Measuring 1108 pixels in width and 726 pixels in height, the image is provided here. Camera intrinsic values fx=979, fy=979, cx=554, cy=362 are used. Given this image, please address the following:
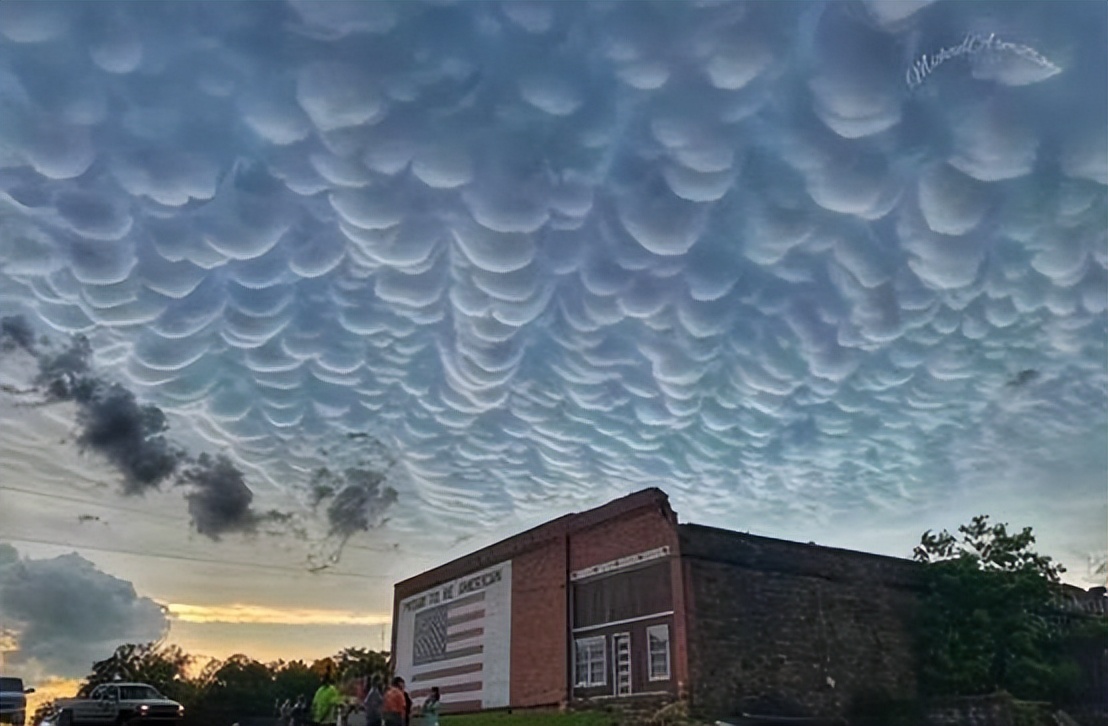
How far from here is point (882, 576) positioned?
2188cm

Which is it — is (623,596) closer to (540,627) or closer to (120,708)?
(540,627)

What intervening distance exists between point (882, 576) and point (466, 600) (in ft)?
34.8

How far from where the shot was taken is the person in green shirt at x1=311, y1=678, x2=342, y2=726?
13984 mm

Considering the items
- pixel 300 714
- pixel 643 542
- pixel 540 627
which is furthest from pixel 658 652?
pixel 300 714

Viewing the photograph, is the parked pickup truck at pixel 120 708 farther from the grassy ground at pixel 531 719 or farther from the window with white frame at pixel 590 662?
the window with white frame at pixel 590 662

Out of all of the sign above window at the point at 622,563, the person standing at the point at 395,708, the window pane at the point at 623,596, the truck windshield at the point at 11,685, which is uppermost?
the sign above window at the point at 622,563

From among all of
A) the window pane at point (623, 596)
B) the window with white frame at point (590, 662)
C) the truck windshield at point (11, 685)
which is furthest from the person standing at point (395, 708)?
the truck windshield at point (11, 685)

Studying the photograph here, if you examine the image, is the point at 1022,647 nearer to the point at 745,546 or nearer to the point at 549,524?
the point at 745,546

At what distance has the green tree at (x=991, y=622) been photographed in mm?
21094

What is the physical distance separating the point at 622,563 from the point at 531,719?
3915 millimetres

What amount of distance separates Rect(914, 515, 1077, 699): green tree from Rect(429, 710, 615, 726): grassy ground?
305 inches

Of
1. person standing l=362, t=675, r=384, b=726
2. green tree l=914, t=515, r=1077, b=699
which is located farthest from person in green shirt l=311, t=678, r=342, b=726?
green tree l=914, t=515, r=1077, b=699

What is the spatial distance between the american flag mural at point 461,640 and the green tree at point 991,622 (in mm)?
9745

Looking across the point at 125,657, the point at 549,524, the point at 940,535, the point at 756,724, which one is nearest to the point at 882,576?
the point at 940,535
